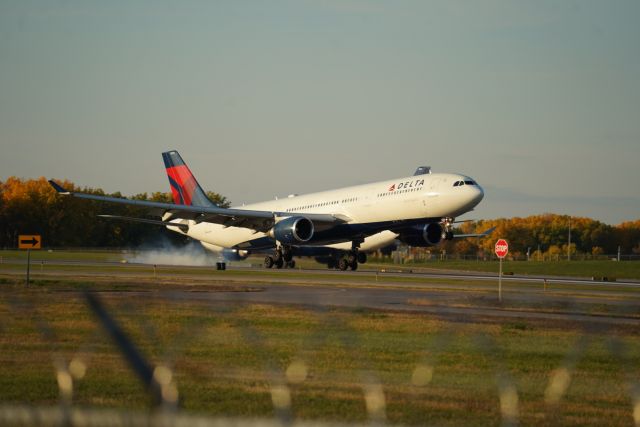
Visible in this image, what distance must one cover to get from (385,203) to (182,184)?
90.0ft

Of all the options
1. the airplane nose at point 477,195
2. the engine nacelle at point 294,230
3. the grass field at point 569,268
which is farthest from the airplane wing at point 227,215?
the grass field at point 569,268

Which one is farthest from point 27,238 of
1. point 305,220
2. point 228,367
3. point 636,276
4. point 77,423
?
point 636,276

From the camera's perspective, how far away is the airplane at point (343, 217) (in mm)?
52875

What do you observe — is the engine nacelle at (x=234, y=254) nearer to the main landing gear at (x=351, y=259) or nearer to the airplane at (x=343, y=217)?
the airplane at (x=343, y=217)

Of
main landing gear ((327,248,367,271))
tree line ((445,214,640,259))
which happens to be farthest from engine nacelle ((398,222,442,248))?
tree line ((445,214,640,259))

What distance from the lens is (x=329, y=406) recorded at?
38.5 ft

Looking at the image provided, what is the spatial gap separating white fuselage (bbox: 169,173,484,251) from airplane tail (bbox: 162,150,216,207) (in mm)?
7354

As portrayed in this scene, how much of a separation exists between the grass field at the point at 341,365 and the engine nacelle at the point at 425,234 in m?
33.8

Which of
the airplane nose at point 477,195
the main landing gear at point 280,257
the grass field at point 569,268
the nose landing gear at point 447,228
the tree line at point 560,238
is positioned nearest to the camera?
the airplane nose at point 477,195

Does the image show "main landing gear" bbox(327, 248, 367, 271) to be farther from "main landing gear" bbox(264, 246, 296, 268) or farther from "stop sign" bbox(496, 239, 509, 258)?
"stop sign" bbox(496, 239, 509, 258)

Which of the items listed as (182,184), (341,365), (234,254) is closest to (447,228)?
(234,254)

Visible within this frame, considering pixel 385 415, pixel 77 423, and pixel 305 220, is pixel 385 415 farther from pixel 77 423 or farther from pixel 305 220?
pixel 305 220

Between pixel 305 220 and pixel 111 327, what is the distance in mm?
51502

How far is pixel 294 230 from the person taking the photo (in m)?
57.5
